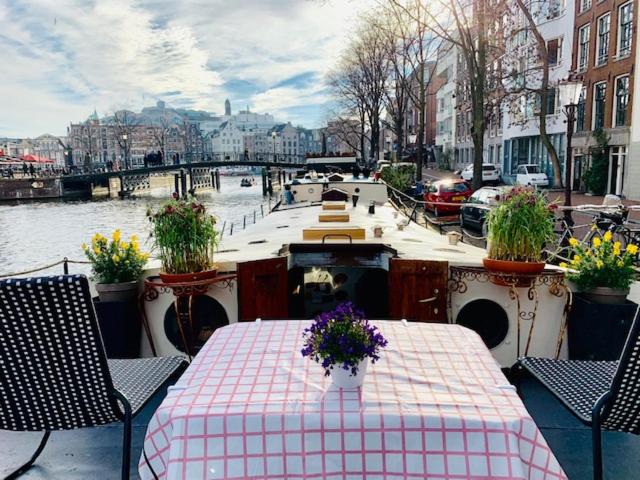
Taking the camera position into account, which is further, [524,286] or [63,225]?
[63,225]

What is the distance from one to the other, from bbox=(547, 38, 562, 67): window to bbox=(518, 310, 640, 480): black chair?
103 ft

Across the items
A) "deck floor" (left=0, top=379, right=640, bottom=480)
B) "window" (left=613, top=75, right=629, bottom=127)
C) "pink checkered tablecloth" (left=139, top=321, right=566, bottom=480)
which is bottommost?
"deck floor" (left=0, top=379, right=640, bottom=480)

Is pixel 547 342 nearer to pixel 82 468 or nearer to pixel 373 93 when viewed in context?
pixel 82 468

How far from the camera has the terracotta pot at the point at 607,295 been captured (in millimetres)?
4040

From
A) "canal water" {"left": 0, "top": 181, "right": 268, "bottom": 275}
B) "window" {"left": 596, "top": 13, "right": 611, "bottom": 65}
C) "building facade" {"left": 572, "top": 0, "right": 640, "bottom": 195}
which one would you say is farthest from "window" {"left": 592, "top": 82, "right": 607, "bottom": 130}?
"canal water" {"left": 0, "top": 181, "right": 268, "bottom": 275}

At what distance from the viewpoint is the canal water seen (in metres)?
22.6

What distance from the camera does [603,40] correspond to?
2506cm

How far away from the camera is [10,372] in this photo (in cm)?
238

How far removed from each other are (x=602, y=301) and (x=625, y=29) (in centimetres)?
2458

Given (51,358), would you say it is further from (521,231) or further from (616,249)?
(616,249)

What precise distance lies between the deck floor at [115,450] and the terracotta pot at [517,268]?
996 millimetres

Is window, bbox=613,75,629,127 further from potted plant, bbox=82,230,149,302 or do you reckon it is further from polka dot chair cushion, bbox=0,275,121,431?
polka dot chair cushion, bbox=0,275,121,431

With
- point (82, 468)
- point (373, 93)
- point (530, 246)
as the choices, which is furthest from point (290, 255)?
point (373, 93)

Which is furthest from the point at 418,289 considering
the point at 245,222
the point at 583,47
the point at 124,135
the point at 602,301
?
the point at 124,135
